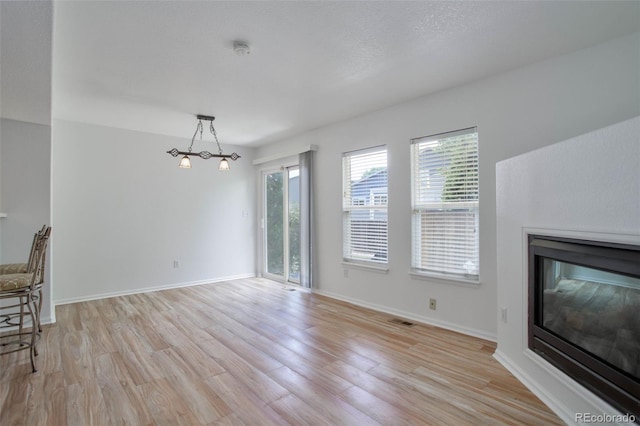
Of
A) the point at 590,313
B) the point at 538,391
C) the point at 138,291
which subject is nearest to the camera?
the point at 590,313

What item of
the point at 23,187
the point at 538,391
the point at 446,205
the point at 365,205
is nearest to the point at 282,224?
the point at 365,205

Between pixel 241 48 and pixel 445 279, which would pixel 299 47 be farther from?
pixel 445 279

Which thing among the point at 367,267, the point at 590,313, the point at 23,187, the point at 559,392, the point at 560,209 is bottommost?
the point at 559,392

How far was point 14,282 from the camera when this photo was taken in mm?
2486

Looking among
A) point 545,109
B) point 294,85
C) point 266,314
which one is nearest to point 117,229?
point 266,314

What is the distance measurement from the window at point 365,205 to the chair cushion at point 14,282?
3542mm

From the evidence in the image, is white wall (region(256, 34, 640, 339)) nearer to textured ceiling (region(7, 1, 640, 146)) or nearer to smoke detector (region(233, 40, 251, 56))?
textured ceiling (region(7, 1, 640, 146))

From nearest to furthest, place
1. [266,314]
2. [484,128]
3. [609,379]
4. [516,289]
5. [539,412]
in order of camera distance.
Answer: [609,379]
[539,412]
[516,289]
[484,128]
[266,314]

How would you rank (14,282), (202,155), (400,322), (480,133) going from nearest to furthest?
(14,282)
(480,133)
(400,322)
(202,155)

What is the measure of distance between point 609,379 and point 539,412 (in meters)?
0.53

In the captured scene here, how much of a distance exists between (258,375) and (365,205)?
2.66 metres

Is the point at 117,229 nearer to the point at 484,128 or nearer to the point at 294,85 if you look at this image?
the point at 294,85

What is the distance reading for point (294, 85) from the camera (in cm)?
335

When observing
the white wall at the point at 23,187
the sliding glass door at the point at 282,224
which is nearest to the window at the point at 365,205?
the sliding glass door at the point at 282,224
